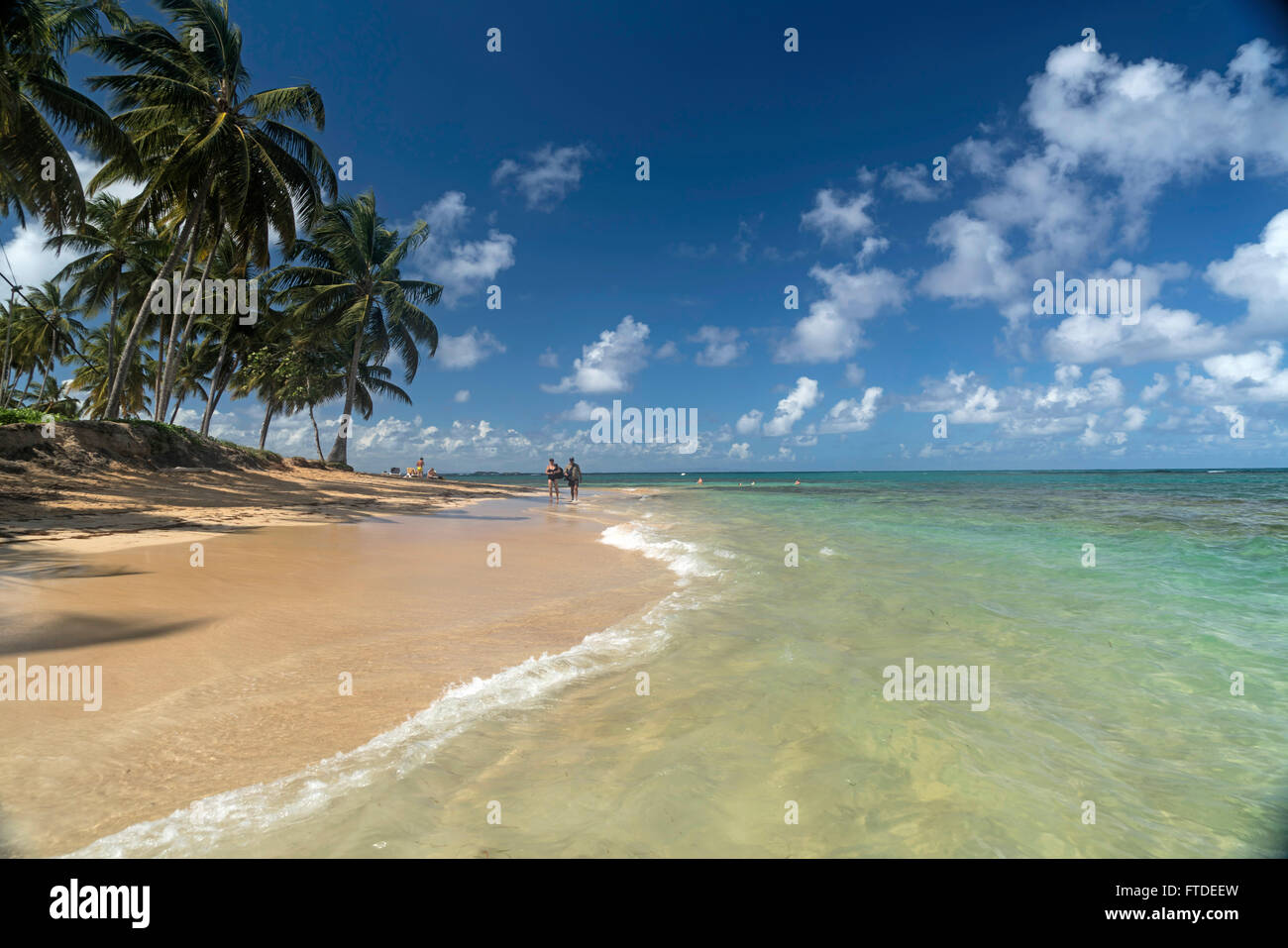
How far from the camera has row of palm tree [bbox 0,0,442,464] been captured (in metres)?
13.6

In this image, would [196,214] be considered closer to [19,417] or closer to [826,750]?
[19,417]

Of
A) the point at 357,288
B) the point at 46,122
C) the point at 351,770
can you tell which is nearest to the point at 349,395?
the point at 357,288

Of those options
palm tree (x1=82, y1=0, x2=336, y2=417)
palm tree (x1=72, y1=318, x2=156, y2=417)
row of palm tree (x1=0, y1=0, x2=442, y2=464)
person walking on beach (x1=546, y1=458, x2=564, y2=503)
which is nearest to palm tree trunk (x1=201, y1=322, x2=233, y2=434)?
row of palm tree (x1=0, y1=0, x2=442, y2=464)

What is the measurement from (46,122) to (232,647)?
1784cm

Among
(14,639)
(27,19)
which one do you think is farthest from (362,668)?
(27,19)

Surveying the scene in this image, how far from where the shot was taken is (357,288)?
100 ft

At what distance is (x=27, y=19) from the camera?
1191cm

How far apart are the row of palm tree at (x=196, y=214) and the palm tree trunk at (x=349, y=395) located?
0.12m

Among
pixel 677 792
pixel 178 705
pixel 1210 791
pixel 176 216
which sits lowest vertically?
pixel 1210 791

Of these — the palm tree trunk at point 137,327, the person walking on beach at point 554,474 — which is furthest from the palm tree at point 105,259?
the person walking on beach at point 554,474

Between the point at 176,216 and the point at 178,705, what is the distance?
2390cm
